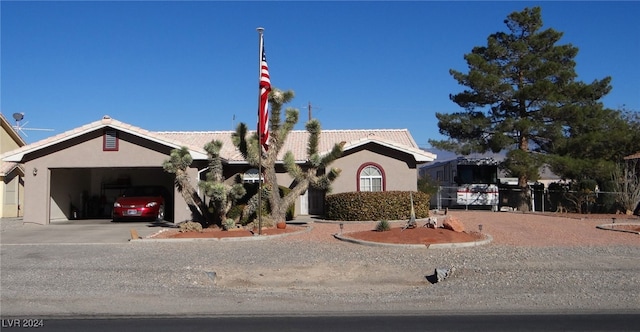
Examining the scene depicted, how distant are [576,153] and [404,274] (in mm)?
20486

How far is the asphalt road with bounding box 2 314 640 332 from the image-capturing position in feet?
28.0

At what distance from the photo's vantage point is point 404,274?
13914 millimetres

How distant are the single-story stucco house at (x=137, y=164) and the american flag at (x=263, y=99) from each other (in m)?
4.37

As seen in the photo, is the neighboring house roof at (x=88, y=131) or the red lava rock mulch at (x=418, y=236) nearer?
the red lava rock mulch at (x=418, y=236)

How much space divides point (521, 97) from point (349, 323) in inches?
984

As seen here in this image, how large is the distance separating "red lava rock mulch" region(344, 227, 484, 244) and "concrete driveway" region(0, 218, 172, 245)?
737 centimetres

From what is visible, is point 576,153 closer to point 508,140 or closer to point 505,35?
point 508,140

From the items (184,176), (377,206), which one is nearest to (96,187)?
(184,176)

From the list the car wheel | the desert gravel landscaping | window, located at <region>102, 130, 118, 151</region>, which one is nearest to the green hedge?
the desert gravel landscaping

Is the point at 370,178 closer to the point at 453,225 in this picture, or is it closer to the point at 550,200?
the point at 453,225

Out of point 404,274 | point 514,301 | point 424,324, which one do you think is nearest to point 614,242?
point 404,274

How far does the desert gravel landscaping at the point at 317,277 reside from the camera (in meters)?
10.2

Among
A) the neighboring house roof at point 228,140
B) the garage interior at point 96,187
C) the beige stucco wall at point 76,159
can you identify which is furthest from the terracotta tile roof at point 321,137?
the beige stucco wall at point 76,159

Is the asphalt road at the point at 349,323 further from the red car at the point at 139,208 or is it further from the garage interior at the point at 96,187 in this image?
the garage interior at the point at 96,187
